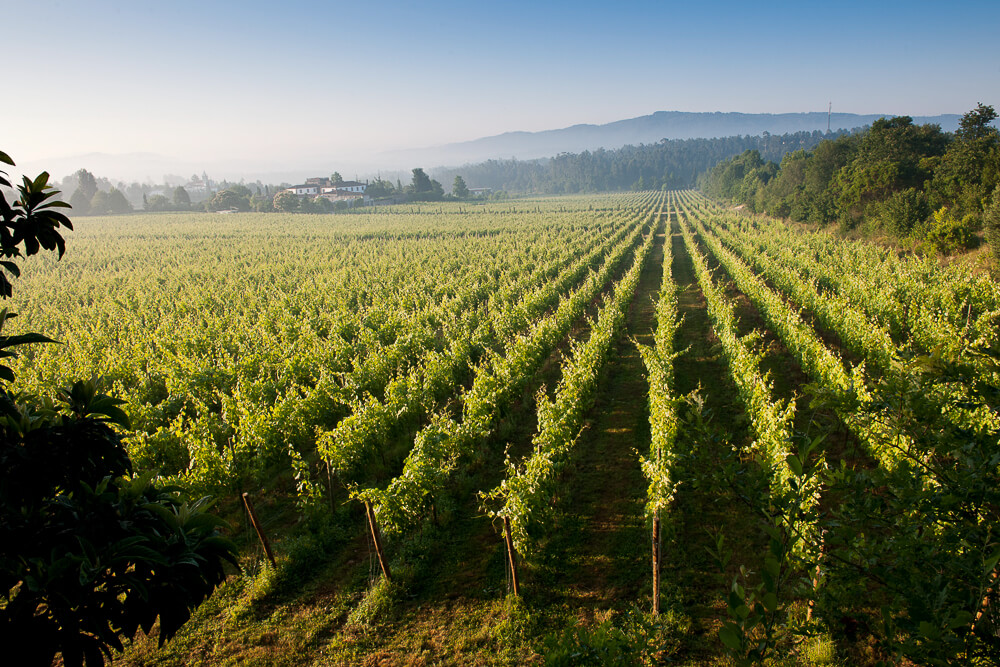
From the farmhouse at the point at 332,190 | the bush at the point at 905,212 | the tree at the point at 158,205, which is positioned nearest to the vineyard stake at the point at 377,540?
the bush at the point at 905,212

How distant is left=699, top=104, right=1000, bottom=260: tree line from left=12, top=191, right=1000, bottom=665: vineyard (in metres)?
11.2

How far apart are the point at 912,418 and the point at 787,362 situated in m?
15.2

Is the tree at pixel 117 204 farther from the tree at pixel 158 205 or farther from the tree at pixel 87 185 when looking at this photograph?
the tree at pixel 87 185

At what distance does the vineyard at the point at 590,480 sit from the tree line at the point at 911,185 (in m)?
11.2

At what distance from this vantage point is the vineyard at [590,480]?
9.29 feet

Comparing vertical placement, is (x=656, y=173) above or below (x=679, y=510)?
above

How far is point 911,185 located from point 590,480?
1761 inches

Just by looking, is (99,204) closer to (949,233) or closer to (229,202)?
(229,202)

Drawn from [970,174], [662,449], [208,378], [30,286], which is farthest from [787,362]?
[30,286]

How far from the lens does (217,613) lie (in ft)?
24.8

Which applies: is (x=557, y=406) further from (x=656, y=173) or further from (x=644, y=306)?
(x=656, y=173)

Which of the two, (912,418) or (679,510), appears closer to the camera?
(912,418)

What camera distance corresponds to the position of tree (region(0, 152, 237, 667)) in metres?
2.34

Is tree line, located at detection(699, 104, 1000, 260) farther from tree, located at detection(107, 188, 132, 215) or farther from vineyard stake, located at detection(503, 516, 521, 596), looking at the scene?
tree, located at detection(107, 188, 132, 215)
